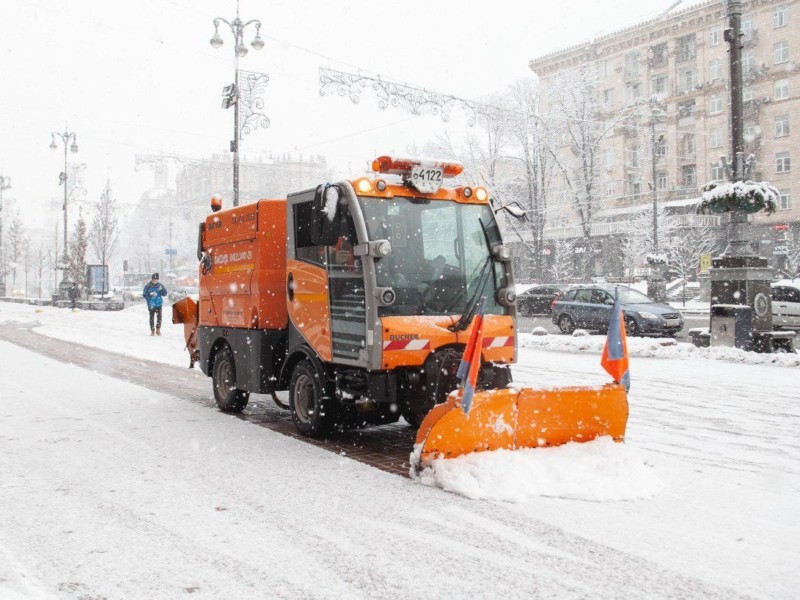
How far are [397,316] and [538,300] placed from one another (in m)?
24.7

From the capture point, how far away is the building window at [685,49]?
5681cm

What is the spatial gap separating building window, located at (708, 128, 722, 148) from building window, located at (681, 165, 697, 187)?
205 cm

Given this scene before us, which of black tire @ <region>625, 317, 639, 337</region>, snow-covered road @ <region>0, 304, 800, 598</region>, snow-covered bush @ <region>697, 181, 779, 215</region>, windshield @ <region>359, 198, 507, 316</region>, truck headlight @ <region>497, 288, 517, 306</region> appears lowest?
snow-covered road @ <region>0, 304, 800, 598</region>

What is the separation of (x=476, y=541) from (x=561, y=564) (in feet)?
1.82

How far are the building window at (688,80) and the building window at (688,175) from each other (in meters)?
6.14

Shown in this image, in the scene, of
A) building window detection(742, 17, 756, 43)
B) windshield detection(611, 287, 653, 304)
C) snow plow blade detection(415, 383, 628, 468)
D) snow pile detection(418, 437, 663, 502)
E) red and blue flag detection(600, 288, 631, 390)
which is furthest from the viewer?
building window detection(742, 17, 756, 43)

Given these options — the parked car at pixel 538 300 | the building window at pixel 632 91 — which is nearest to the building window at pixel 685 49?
the building window at pixel 632 91

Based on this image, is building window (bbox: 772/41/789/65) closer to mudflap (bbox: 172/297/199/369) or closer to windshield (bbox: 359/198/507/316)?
mudflap (bbox: 172/297/199/369)

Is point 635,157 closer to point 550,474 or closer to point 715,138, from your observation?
point 715,138

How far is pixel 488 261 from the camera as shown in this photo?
7.00m

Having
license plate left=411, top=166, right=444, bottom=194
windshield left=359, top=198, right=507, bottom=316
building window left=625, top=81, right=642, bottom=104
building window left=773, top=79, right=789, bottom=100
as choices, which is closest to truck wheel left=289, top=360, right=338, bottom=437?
windshield left=359, top=198, right=507, bottom=316

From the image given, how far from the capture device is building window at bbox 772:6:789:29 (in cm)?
5059

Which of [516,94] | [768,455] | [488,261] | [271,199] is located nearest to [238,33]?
[271,199]

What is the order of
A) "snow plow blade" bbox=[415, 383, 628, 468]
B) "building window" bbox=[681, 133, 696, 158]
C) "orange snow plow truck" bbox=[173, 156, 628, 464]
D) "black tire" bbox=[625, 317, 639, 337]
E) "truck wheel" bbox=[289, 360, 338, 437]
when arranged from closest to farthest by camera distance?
1. "snow plow blade" bbox=[415, 383, 628, 468]
2. "orange snow plow truck" bbox=[173, 156, 628, 464]
3. "truck wheel" bbox=[289, 360, 338, 437]
4. "black tire" bbox=[625, 317, 639, 337]
5. "building window" bbox=[681, 133, 696, 158]
